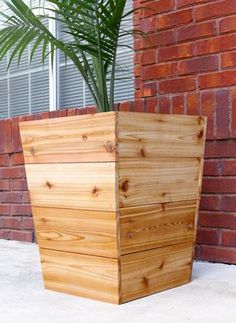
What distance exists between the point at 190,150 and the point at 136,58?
1.08 metres

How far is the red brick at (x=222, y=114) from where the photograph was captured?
95.9 inches

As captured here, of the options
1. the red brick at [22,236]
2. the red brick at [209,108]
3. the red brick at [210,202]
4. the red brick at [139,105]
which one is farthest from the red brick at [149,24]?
the red brick at [22,236]

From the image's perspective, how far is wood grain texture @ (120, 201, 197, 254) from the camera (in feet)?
6.11

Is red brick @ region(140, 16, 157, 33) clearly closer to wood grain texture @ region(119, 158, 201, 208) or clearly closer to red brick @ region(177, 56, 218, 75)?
red brick @ region(177, 56, 218, 75)

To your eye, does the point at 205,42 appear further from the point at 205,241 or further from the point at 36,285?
the point at 36,285

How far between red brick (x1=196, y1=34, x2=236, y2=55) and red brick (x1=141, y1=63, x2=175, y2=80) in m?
0.16

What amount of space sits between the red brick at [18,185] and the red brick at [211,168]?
1293 mm

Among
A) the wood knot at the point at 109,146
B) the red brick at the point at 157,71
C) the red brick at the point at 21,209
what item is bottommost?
the red brick at the point at 21,209

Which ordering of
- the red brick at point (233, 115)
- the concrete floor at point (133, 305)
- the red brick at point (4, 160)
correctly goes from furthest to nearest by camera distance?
the red brick at point (4, 160) < the red brick at point (233, 115) < the concrete floor at point (133, 305)

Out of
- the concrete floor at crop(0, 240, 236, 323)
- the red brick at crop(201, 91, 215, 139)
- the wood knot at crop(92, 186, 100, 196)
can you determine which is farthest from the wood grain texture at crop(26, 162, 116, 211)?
the red brick at crop(201, 91, 215, 139)

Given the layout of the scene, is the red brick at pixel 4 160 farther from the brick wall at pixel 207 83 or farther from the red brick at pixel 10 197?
the brick wall at pixel 207 83

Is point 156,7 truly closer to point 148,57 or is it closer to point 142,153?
point 148,57

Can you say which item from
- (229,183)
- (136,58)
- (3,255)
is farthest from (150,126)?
(3,255)

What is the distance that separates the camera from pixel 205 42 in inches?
99.8
